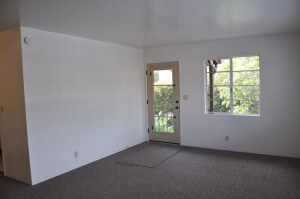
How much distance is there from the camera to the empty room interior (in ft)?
Result: 11.1

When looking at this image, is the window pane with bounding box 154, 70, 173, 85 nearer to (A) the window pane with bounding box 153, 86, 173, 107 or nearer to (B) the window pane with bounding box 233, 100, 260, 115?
(A) the window pane with bounding box 153, 86, 173, 107

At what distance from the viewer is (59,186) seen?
374 cm

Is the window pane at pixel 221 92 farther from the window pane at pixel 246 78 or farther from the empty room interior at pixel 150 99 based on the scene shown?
the window pane at pixel 246 78

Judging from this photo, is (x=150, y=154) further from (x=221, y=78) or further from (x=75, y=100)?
(x=221, y=78)

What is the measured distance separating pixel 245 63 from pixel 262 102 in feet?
3.08

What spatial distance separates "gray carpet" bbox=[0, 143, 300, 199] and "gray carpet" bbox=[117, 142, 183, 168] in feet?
0.53

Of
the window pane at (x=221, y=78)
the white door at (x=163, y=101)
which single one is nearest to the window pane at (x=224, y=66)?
the window pane at (x=221, y=78)

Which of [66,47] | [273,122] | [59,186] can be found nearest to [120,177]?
[59,186]

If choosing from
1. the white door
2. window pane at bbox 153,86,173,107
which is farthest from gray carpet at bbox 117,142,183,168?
window pane at bbox 153,86,173,107

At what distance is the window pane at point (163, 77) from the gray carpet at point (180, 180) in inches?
80.3

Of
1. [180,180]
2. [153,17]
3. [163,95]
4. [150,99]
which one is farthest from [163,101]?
→ [153,17]

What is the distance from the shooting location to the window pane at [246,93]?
204 inches

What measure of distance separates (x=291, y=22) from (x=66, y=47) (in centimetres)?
377

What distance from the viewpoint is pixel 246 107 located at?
17.4ft
